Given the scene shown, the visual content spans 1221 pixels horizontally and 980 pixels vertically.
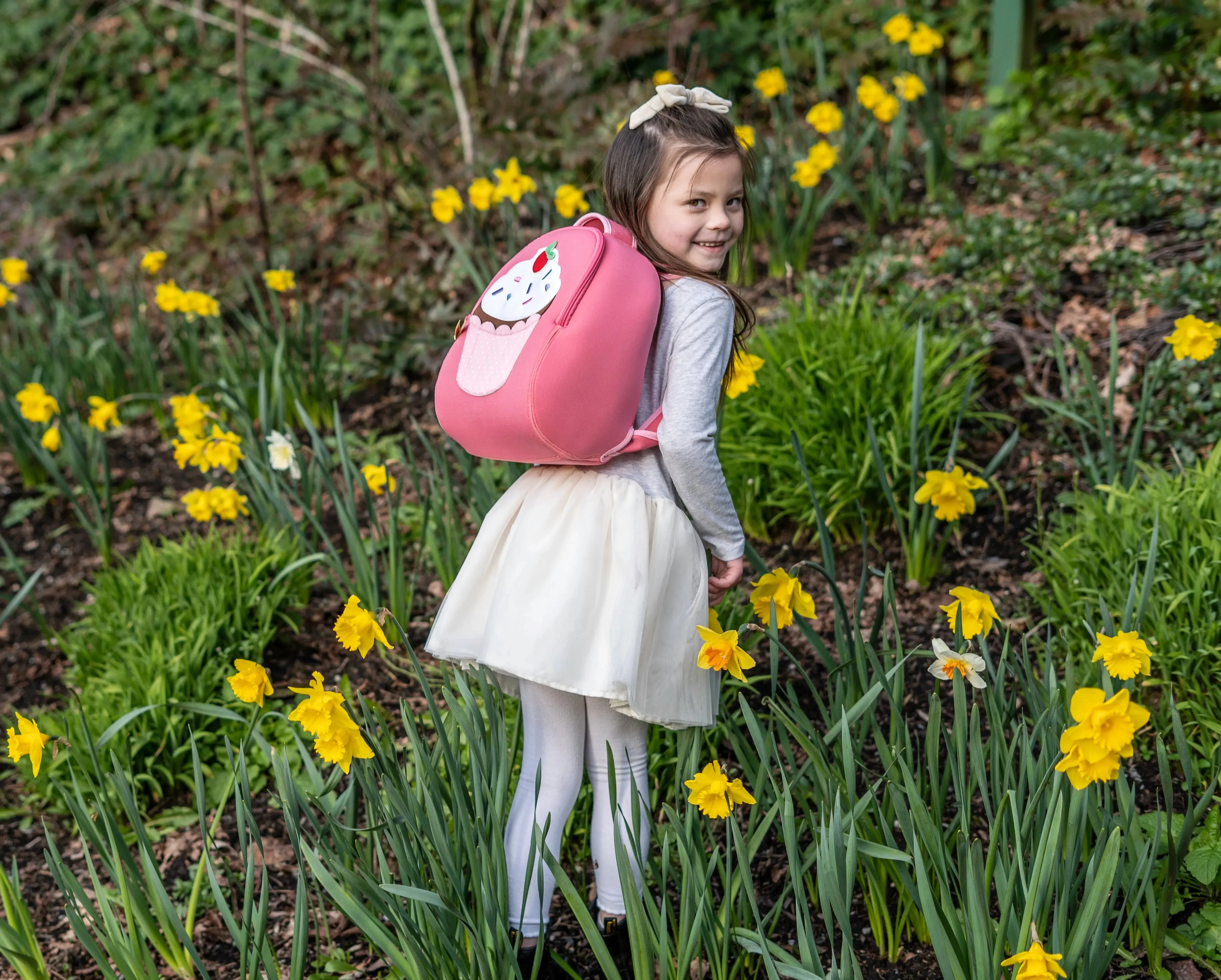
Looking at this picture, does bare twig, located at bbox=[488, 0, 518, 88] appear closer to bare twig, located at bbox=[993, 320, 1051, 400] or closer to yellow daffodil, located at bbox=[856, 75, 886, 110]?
yellow daffodil, located at bbox=[856, 75, 886, 110]

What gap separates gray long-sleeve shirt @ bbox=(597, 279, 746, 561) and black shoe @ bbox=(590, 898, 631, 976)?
2.17 feet

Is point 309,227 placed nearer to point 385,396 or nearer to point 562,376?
point 385,396

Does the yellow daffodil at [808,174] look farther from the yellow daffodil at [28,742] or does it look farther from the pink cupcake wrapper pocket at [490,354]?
the yellow daffodil at [28,742]

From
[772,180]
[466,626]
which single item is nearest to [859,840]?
[466,626]

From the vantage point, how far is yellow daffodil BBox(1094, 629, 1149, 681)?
1449mm

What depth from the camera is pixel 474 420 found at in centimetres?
158

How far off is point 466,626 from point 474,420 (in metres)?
0.37

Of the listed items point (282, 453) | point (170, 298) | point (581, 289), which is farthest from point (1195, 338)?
point (170, 298)

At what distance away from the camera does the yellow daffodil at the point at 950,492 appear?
1.97 meters

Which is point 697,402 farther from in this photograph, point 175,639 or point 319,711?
point 175,639

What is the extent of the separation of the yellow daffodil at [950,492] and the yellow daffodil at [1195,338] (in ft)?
1.95

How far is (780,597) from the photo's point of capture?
65.4 inches

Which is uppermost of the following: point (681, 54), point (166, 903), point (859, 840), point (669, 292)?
point (681, 54)

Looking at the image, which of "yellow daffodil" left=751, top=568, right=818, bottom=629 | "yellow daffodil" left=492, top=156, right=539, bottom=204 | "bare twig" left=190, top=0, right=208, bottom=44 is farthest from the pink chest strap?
"bare twig" left=190, top=0, right=208, bottom=44
